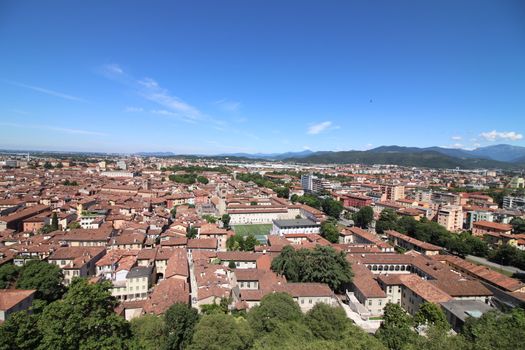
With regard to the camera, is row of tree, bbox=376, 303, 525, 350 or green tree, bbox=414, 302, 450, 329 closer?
row of tree, bbox=376, 303, 525, 350

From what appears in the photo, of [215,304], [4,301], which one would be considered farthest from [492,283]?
[4,301]

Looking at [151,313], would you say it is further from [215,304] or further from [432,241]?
[432,241]

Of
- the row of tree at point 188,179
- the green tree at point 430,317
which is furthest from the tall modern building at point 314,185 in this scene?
the green tree at point 430,317

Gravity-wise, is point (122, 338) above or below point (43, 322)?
below

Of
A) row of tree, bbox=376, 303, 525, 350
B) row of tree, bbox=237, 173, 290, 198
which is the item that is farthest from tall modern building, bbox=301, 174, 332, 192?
row of tree, bbox=376, 303, 525, 350

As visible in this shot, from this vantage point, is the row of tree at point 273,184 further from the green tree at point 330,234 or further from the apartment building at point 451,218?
the green tree at point 330,234

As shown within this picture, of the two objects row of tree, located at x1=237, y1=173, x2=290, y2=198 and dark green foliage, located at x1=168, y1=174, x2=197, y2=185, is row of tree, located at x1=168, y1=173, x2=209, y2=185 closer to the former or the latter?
dark green foliage, located at x1=168, y1=174, x2=197, y2=185

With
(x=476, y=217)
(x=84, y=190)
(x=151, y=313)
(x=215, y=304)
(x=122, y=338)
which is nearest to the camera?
(x=122, y=338)
